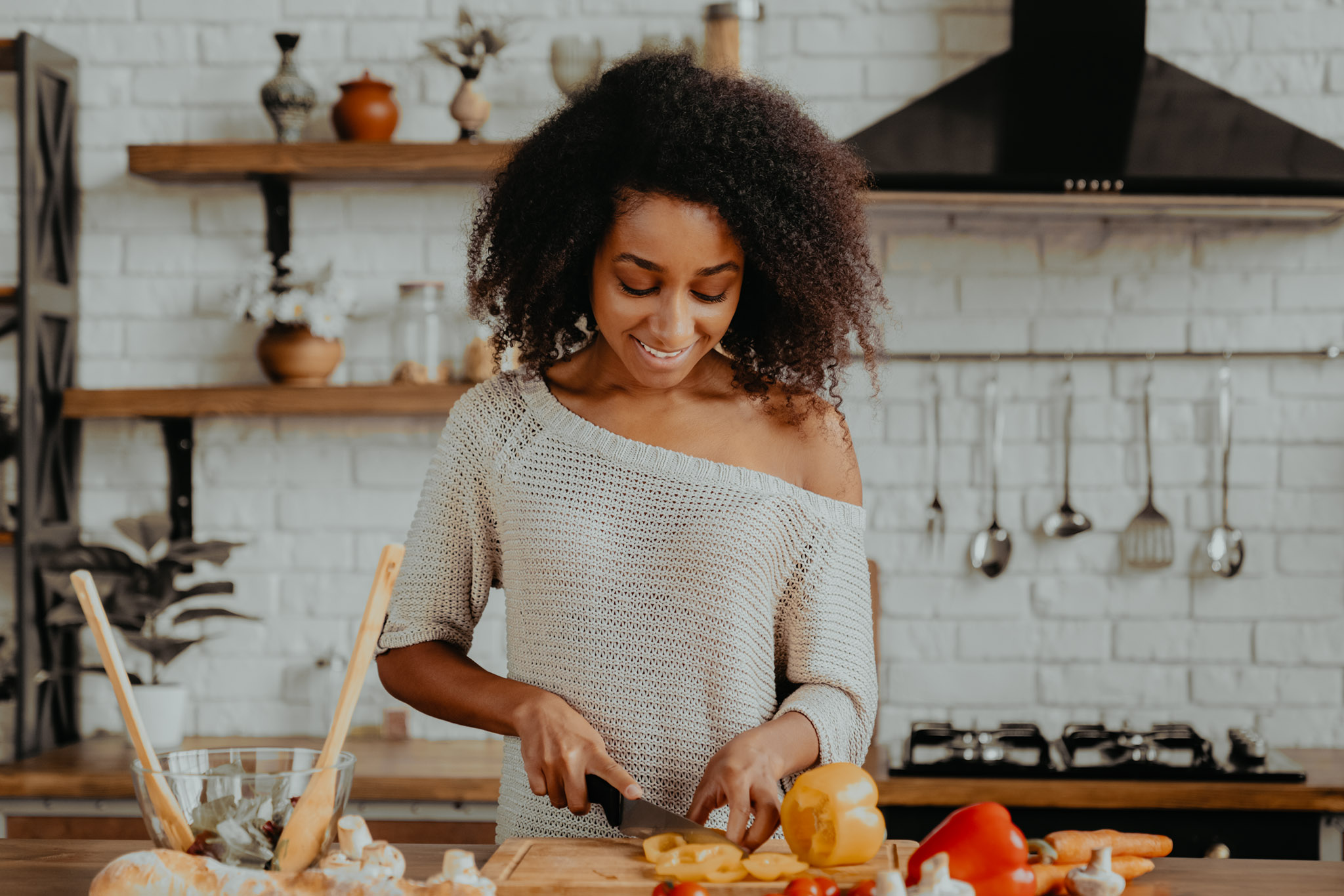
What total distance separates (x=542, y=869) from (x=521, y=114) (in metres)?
1.91

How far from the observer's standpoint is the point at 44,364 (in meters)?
2.51

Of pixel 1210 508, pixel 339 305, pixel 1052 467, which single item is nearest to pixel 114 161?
pixel 339 305

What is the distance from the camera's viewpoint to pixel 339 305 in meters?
2.49

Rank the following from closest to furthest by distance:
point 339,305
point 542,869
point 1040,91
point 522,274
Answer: point 542,869
point 522,274
point 1040,91
point 339,305

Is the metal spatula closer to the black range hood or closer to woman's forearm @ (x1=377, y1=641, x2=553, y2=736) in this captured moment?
the black range hood

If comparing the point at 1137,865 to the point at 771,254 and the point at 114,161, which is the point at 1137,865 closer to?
the point at 771,254

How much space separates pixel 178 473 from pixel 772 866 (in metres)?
2.01

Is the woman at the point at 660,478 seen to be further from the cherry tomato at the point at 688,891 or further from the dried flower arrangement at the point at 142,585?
the dried flower arrangement at the point at 142,585

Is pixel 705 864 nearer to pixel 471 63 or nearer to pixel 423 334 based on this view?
pixel 423 334

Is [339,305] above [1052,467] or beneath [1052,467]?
above

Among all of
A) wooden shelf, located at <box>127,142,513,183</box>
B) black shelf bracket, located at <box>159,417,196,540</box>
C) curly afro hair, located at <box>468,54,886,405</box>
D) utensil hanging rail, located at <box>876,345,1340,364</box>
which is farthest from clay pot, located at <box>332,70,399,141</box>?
curly afro hair, located at <box>468,54,886,405</box>

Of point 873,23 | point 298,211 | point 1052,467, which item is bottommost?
point 1052,467

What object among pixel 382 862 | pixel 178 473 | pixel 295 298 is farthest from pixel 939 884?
pixel 178 473

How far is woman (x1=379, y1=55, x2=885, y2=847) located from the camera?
117cm
